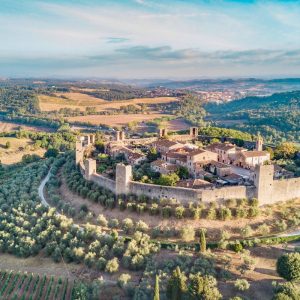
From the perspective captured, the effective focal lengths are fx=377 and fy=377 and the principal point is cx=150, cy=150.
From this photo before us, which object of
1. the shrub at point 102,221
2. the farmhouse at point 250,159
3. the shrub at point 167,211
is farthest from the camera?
the farmhouse at point 250,159

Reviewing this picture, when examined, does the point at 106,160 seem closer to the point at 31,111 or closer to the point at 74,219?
the point at 74,219

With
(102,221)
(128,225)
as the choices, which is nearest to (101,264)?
(128,225)

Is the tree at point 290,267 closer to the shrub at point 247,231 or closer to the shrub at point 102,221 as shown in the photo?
the shrub at point 247,231

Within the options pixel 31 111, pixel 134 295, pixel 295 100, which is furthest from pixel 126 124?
pixel 134 295

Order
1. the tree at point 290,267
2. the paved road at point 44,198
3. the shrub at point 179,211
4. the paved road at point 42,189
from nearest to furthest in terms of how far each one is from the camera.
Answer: the tree at point 290,267
the paved road at point 44,198
the shrub at point 179,211
the paved road at point 42,189

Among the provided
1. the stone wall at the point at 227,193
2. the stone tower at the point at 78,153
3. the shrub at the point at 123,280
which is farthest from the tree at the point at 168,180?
the stone tower at the point at 78,153
